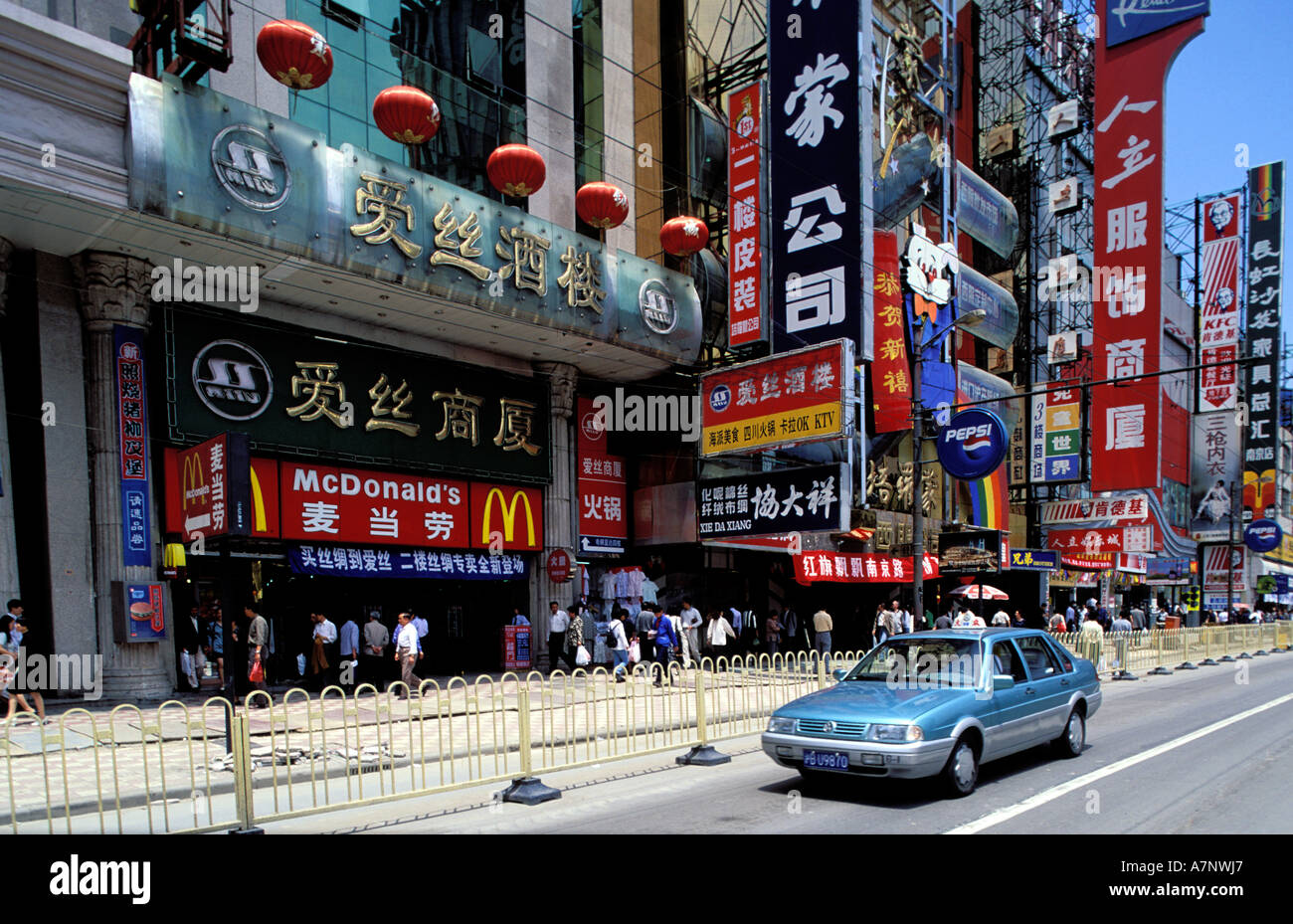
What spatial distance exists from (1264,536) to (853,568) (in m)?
22.2

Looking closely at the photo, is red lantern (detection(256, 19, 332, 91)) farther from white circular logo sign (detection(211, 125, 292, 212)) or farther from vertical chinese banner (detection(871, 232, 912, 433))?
vertical chinese banner (detection(871, 232, 912, 433))

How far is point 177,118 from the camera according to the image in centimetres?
1334

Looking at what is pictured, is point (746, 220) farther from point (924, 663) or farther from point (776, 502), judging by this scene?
point (924, 663)

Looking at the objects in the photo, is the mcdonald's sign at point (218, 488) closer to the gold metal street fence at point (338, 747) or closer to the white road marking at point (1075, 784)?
the gold metal street fence at point (338, 747)

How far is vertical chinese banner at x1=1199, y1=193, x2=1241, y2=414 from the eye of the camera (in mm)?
42156

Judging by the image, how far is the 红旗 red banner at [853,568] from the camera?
2430 centimetres

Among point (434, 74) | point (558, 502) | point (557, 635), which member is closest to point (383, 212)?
point (434, 74)

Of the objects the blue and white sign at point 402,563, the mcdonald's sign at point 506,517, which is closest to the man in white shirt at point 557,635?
the blue and white sign at point 402,563

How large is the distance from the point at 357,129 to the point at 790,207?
10276 millimetres

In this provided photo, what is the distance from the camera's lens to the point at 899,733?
24.8 feet

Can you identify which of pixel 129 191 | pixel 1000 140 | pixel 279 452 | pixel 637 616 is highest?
pixel 1000 140

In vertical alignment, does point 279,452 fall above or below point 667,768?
above
